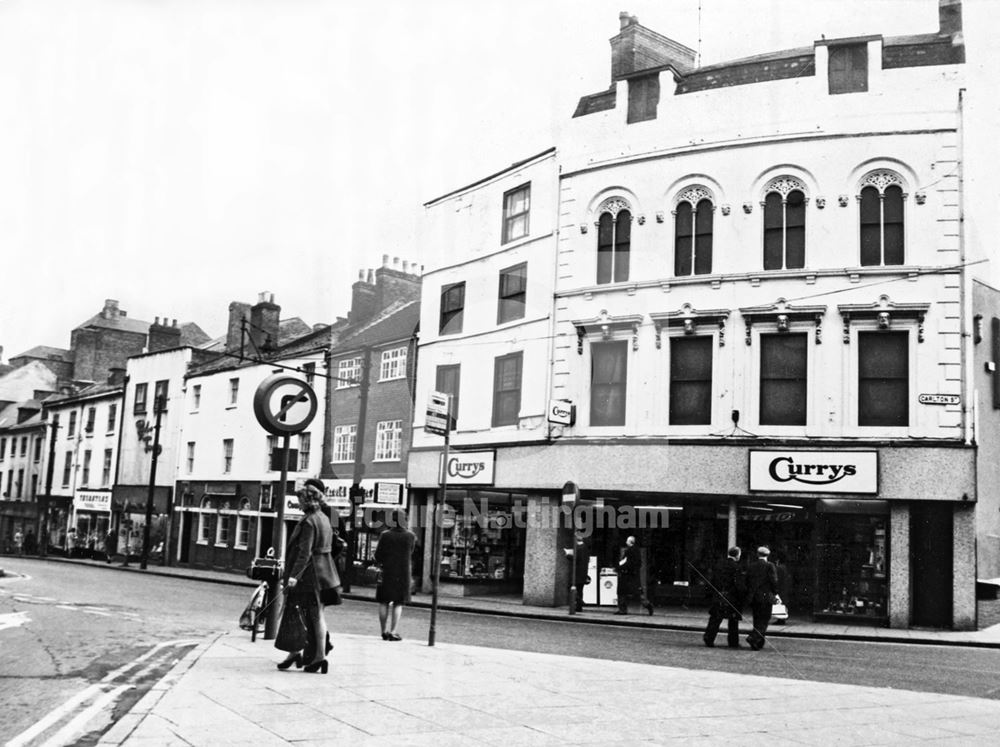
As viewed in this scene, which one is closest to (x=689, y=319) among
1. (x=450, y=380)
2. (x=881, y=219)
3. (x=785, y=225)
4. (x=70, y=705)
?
(x=785, y=225)

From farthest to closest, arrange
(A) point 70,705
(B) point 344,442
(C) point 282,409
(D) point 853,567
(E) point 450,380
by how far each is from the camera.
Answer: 1. (B) point 344,442
2. (E) point 450,380
3. (D) point 853,567
4. (C) point 282,409
5. (A) point 70,705

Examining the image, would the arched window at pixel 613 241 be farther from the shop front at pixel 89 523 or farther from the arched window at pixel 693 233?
the shop front at pixel 89 523

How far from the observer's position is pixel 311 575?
923 centimetres

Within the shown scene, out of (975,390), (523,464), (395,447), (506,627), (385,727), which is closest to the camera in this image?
(385,727)

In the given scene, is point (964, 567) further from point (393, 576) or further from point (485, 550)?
point (393, 576)

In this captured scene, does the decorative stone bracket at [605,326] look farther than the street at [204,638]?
Yes

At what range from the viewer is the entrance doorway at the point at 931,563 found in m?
20.1

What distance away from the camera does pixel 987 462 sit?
2286 cm

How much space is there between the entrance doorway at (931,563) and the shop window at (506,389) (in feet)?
33.4

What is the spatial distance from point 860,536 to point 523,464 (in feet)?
Result: 27.3

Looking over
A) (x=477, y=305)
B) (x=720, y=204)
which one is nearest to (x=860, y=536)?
(x=720, y=204)

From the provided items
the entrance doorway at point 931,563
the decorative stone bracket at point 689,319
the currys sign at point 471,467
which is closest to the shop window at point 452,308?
the currys sign at point 471,467

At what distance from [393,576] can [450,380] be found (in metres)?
15.5

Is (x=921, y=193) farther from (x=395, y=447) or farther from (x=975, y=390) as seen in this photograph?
(x=395, y=447)
